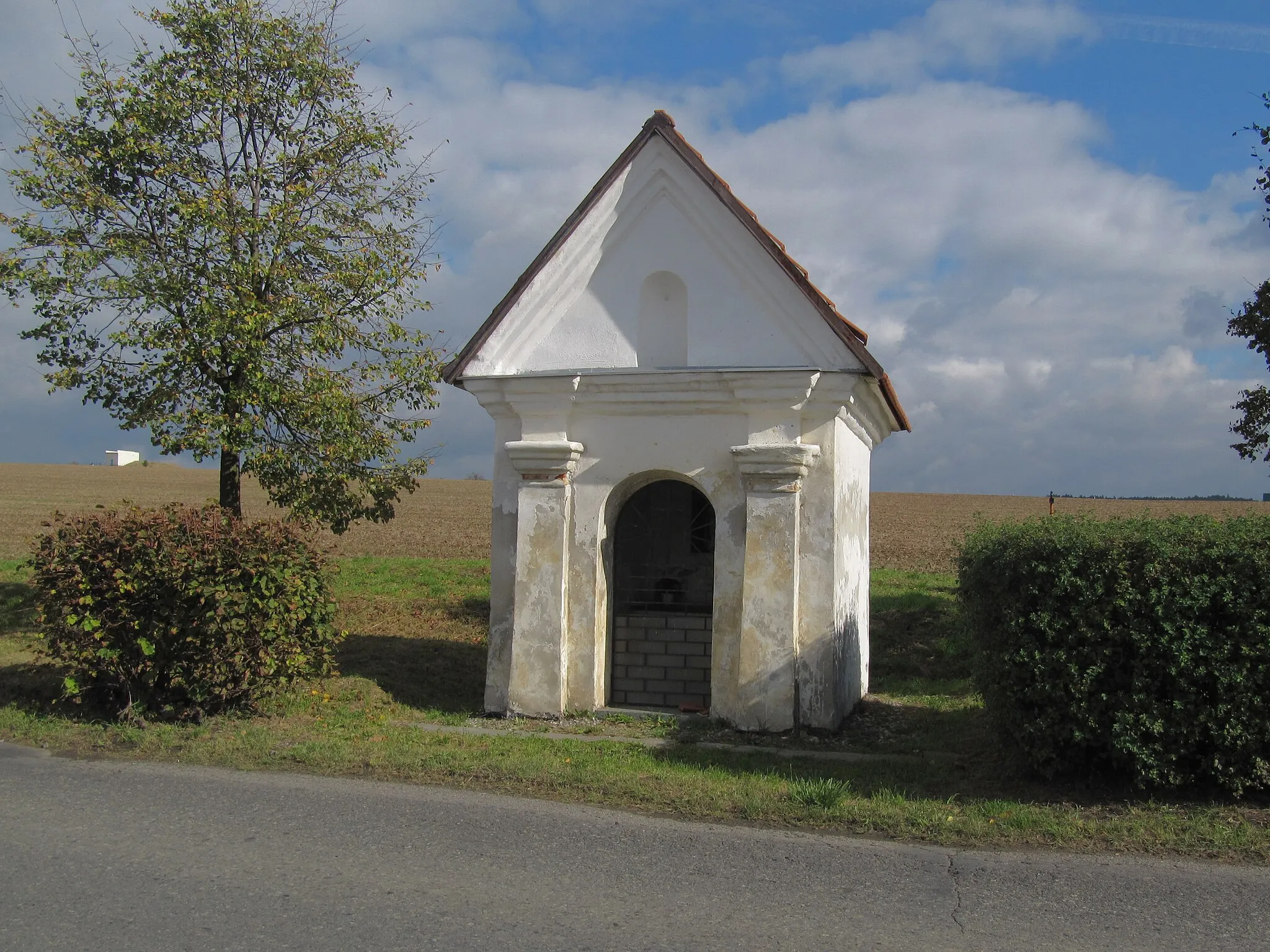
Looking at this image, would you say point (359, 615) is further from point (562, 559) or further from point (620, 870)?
point (620, 870)

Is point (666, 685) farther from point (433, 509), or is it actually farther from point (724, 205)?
point (433, 509)

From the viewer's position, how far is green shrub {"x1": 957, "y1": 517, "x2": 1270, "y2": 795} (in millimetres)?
6199

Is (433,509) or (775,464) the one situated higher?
(433,509)

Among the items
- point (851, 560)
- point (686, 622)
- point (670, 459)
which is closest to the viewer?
point (670, 459)

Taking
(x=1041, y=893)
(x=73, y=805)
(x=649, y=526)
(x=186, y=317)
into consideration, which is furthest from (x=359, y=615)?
(x=1041, y=893)

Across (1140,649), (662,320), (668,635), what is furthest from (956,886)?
(662,320)

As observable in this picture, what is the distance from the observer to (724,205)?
30.6 feet

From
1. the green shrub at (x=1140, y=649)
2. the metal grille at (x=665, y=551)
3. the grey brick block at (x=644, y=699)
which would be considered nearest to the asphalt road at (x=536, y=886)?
the green shrub at (x=1140, y=649)

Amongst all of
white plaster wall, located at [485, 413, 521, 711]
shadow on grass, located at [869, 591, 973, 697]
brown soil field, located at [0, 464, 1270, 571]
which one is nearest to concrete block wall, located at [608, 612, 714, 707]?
white plaster wall, located at [485, 413, 521, 711]

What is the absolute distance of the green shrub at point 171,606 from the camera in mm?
8750

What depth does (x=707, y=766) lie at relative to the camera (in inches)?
301

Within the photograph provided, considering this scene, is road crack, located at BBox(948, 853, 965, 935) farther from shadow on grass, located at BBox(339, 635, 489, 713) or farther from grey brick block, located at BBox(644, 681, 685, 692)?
shadow on grass, located at BBox(339, 635, 489, 713)

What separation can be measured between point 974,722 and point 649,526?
140 inches

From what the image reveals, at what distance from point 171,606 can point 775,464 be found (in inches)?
208
